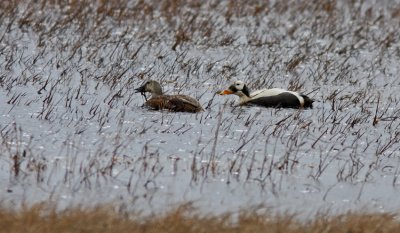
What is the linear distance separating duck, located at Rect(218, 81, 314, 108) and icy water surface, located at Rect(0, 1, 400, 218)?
12 cm

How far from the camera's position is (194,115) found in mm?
8656

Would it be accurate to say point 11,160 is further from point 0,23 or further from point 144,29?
point 144,29

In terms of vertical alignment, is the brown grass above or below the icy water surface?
below

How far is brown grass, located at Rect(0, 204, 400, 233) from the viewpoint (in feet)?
16.8

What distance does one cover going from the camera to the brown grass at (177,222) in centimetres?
513

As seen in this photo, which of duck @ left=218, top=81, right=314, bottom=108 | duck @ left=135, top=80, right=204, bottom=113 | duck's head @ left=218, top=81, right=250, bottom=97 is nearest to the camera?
duck @ left=135, top=80, right=204, bottom=113

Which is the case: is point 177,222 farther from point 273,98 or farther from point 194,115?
→ point 273,98

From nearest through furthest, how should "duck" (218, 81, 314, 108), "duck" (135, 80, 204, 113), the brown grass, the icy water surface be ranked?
the brown grass
the icy water surface
"duck" (135, 80, 204, 113)
"duck" (218, 81, 314, 108)

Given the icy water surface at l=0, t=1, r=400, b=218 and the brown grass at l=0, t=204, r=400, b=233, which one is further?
the icy water surface at l=0, t=1, r=400, b=218

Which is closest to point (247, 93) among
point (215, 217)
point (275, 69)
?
point (275, 69)

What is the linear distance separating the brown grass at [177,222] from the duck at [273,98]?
3.73 meters

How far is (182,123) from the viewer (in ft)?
27.2

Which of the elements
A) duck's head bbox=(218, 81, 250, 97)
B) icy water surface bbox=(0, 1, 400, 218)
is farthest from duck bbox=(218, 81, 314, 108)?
icy water surface bbox=(0, 1, 400, 218)

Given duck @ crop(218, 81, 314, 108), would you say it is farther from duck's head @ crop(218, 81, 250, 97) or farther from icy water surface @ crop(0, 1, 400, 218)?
icy water surface @ crop(0, 1, 400, 218)
